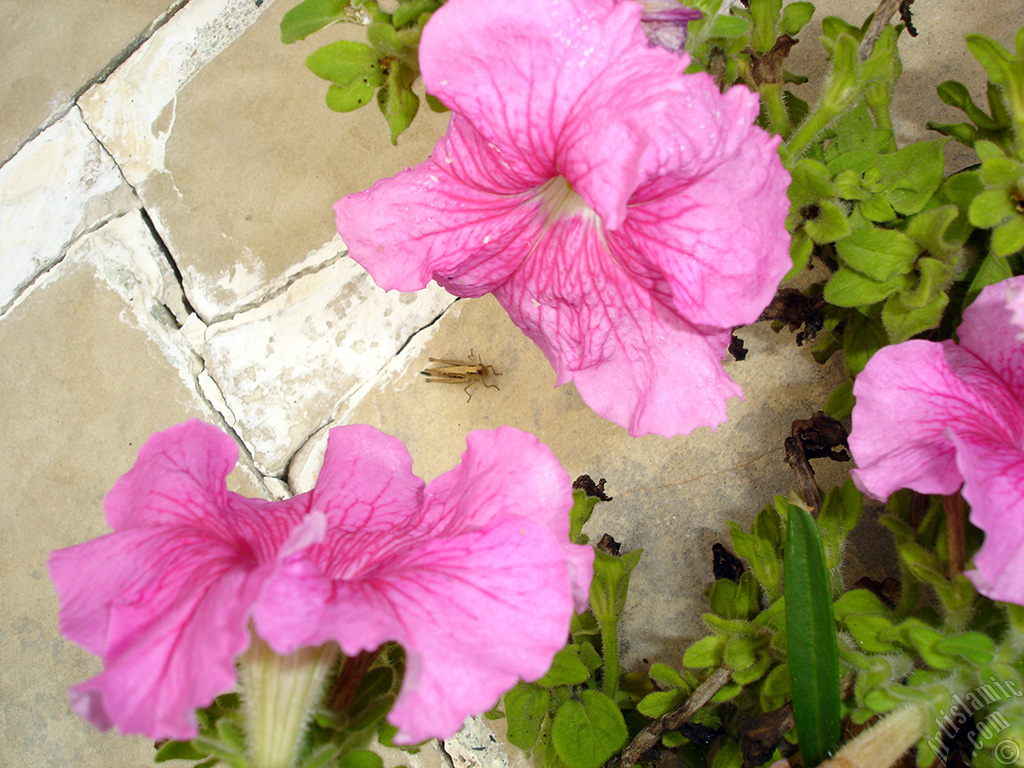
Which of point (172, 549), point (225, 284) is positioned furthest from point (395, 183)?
point (225, 284)

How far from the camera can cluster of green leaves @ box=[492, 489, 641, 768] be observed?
0.82 meters

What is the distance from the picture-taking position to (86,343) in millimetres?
1390

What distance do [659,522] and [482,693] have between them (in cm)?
64

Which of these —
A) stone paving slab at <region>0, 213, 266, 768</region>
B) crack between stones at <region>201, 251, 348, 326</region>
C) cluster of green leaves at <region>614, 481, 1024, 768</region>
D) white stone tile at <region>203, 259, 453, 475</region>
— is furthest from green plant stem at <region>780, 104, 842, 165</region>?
stone paving slab at <region>0, 213, 266, 768</region>

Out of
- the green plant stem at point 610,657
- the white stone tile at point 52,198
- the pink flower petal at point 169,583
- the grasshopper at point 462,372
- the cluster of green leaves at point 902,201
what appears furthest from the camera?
the white stone tile at point 52,198

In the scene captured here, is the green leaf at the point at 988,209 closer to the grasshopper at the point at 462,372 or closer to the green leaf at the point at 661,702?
the green leaf at the point at 661,702

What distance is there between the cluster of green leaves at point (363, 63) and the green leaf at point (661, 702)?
23.7 inches

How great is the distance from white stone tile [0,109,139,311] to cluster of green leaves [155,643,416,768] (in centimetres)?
108

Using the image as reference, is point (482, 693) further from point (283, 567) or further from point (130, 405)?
point (130, 405)

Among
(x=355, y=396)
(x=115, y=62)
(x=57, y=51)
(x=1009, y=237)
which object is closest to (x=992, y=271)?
(x=1009, y=237)

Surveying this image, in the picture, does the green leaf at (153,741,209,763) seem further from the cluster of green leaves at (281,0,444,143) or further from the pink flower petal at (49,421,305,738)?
the cluster of green leaves at (281,0,444,143)

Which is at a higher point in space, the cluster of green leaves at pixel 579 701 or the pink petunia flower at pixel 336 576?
the pink petunia flower at pixel 336 576

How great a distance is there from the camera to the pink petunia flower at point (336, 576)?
0.44 meters

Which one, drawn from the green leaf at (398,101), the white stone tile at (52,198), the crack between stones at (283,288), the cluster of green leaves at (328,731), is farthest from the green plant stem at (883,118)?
the white stone tile at (52,198)
